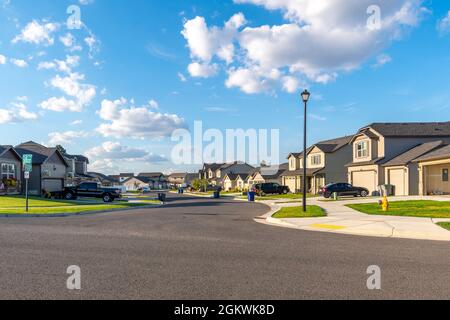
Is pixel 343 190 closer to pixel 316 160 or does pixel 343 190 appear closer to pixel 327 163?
pixel 327 163

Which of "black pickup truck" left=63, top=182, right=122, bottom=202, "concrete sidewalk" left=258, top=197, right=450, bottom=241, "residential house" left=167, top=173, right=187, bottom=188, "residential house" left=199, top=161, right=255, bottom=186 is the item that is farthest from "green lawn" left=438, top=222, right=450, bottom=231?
"residential house" left=167, top=173, right=187, bottom=188

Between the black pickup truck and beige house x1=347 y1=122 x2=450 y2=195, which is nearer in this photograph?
beige house x1=347 y1=122 x2=450 y2=195

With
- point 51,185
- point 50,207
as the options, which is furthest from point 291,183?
point 50,207

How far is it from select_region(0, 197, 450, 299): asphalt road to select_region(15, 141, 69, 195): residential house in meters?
33.4

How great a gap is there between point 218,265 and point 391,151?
102 ft

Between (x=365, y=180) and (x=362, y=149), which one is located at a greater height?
(x=362, y=149)

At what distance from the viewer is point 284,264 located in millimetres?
7340

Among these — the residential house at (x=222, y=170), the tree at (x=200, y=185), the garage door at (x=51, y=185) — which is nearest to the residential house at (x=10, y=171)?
the garage door at (x=51, y=185)

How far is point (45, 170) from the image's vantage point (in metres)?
42.3

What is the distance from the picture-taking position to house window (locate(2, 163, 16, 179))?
120 ft

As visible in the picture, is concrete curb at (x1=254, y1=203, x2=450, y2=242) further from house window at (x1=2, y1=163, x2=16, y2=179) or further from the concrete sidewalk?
house window at (x1=2, y1=163, x2=16, y2=179)

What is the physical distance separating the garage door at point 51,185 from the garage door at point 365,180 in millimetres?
37070

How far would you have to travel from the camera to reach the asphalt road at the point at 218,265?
5.51 meters

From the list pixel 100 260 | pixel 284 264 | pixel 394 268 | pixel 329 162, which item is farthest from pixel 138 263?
pixel 329 162
